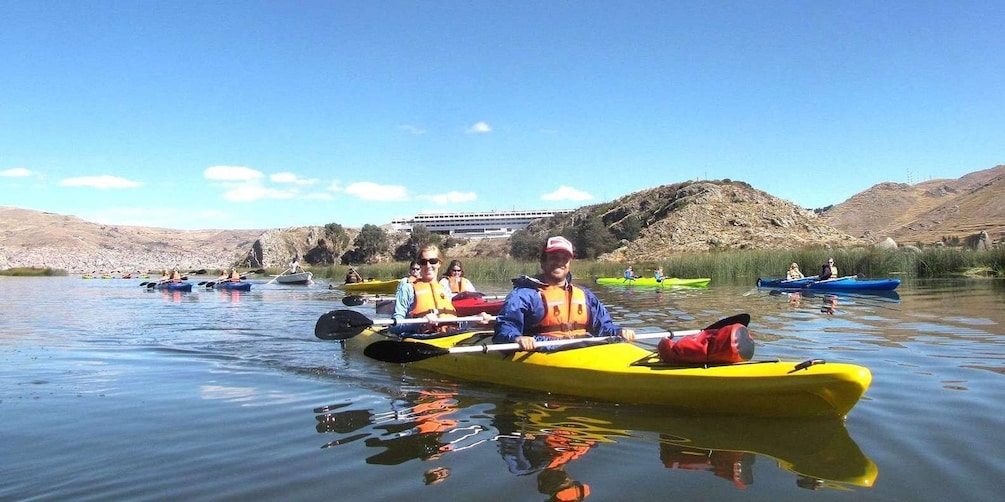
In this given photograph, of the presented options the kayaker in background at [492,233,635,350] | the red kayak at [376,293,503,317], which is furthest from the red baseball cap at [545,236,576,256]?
the red kayak at [376,293,503,317]

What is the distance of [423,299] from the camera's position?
855 centimetres

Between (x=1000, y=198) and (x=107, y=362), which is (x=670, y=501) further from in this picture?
(x=1000, y=198)

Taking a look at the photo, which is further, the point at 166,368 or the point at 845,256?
the point at 845,256

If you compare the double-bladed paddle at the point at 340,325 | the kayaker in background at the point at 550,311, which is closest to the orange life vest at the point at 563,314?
the kayaker in background at the point at 550,311

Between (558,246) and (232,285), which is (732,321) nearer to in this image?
(558,246)

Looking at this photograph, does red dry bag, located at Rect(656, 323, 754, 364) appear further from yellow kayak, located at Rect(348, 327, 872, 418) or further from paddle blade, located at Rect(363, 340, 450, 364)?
paddle blade, located at Rect(363, 340, 450, 364)

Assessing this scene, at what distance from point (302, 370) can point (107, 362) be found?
2838mm

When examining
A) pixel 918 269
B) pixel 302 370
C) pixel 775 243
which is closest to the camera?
pixel 302 370

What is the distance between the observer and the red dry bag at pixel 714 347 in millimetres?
5098

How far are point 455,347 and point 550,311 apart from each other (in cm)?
98

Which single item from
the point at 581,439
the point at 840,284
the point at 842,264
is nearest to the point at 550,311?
the point at 581,439

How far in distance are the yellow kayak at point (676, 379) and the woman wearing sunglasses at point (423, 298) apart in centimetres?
168

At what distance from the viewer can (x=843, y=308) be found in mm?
14312

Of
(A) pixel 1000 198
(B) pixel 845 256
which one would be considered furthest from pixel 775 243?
(A) pixel 1000 198
